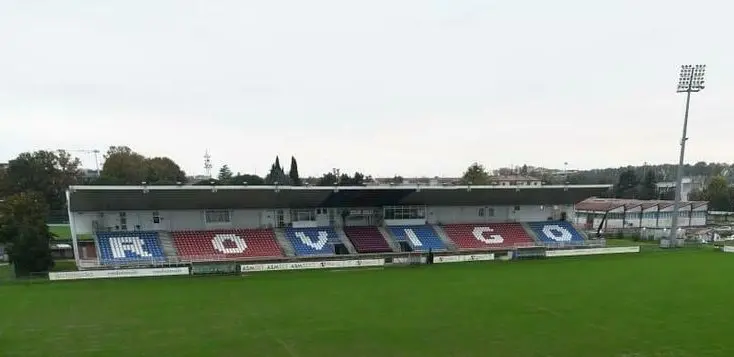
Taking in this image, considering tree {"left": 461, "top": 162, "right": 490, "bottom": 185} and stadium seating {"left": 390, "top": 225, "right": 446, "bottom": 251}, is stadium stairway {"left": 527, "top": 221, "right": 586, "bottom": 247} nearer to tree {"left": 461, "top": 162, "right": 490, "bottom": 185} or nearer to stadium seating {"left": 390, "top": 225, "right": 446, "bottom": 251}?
stadium seating {"left": 390, "top": 225, "right": 446, "bottom": 251}

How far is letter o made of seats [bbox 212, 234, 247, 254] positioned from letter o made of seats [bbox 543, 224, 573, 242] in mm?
27017

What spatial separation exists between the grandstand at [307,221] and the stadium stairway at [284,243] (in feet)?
0.26

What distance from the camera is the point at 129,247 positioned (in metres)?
33.8

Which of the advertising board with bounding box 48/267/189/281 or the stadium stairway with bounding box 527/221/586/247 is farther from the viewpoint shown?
the stadium stairway with bounding box 527/221/586/247

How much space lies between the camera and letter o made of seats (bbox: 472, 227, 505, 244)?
140 ft

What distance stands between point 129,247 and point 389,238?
64.0 feet

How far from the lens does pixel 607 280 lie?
92.8 feet

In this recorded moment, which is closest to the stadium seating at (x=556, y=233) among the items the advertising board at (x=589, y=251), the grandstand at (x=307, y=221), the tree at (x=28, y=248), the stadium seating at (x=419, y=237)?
the grandstand at (x=307, y=221)

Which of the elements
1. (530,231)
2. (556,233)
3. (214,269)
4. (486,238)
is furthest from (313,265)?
(556,233)

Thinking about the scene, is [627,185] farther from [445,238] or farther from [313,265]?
[313,265]

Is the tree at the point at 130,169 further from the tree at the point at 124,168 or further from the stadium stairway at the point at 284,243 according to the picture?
the stadium stairway at the point at 284,243

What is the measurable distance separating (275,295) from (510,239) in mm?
25757

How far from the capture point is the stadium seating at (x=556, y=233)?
1747 inches

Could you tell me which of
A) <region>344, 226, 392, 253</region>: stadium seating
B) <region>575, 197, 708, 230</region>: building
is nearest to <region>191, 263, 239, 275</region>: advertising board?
<region>344, 226, 392, 253</region>: stadium seating
